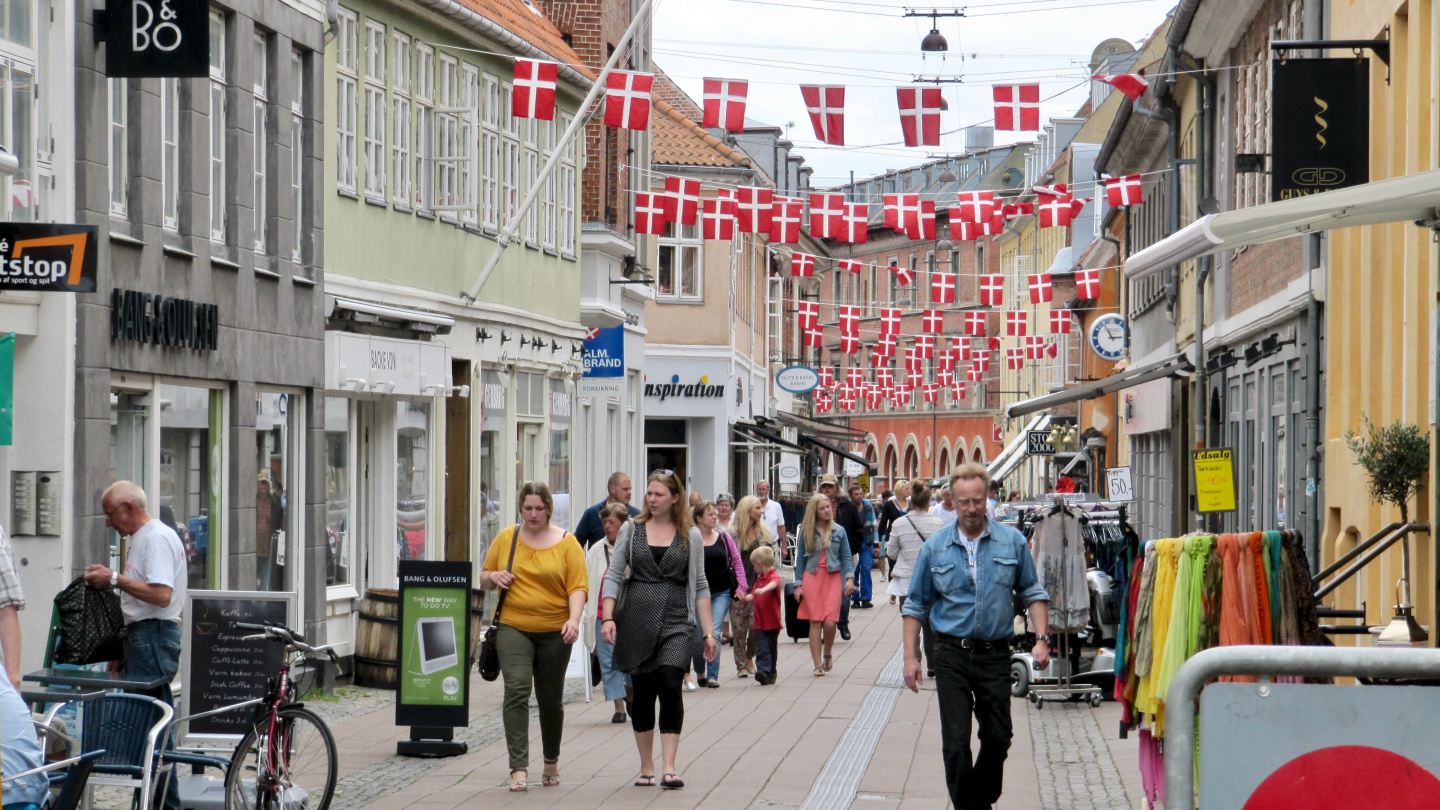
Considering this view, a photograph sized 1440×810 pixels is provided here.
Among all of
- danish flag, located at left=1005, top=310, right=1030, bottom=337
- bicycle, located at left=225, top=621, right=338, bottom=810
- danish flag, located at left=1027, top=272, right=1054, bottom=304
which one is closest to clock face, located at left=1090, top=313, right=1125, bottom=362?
danish flag, located at left=1027, top=272, right=1054, bottom=304

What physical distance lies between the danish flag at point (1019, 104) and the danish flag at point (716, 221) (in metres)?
7.82

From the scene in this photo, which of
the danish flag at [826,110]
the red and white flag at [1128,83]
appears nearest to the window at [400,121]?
the danish flag at [826,110]

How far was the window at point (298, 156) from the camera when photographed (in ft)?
56.5

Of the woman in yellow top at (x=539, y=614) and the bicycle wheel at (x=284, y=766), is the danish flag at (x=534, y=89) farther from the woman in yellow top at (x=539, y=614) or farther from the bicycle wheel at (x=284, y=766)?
the bicycle wheel at (x=284, y=766)

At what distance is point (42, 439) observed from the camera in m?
12.6

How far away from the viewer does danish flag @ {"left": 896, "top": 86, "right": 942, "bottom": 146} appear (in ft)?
63.1

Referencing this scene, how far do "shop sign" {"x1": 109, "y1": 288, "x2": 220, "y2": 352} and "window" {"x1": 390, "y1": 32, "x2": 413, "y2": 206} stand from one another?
525cm

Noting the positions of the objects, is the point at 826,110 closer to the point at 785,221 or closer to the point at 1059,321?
the point at 785,221

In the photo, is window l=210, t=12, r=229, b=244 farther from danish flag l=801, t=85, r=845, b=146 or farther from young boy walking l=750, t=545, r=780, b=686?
danish flag l=801, t=85, r=845, b=146

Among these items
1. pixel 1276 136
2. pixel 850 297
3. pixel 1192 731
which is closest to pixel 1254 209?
pixel 1192 731

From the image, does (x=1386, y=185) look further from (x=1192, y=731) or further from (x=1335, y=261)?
(x=1335, y=261)

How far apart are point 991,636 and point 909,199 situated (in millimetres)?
17979

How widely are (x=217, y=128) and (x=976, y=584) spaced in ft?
28.5

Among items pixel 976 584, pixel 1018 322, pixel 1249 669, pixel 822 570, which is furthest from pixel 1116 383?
pixel 1018 322
